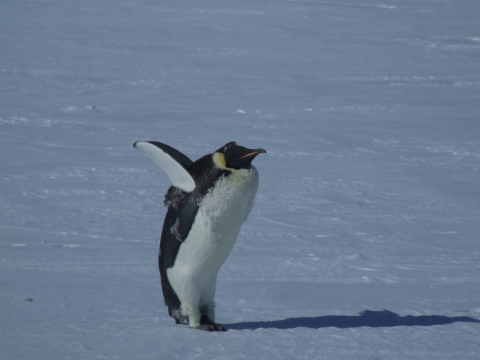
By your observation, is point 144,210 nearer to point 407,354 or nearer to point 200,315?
point 200,315

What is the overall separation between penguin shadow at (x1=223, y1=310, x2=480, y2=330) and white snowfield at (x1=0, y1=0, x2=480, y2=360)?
0.01 metres

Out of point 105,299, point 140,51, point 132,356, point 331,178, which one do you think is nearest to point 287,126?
point 331,178

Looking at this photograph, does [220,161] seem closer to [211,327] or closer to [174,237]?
[174,237]

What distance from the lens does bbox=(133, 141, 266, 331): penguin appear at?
89.4 inches

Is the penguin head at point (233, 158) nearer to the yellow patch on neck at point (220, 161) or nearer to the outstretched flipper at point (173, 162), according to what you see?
the yellow patch on neck at point (220, 161)

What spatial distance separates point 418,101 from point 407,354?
5.68 metres

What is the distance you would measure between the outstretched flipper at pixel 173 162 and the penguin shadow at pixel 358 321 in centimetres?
57

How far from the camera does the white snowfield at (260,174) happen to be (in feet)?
7.79

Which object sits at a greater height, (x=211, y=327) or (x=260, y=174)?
(x=260, y=174)

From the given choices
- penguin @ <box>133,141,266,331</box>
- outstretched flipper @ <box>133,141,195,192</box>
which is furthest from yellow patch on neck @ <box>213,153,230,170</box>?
outstretched flipper @ <box>133,141,195,192</box>

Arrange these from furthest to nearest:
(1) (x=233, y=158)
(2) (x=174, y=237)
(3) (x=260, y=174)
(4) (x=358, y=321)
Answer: (3) (x=260, y=174) → (4) (x=358, y=321) → (2) (x=174, y=237) → (1) (x=233, y=158)

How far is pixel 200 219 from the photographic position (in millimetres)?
2316

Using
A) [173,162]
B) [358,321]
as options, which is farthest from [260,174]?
[173,162]

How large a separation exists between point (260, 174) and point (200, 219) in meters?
2.66
